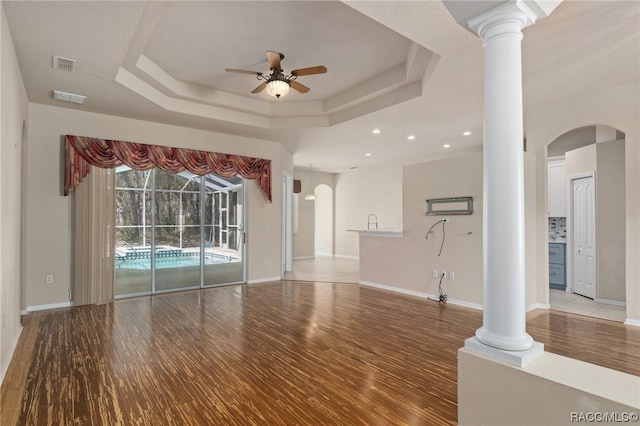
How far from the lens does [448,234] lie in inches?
208

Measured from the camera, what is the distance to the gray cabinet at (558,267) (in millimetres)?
6195

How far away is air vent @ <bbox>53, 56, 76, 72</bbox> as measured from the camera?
3418 millimetres

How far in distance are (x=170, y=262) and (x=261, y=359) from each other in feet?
12.0

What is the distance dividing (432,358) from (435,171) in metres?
3.23

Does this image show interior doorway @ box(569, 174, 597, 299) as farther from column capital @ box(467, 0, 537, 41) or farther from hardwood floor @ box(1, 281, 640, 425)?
column capital @ box(467, 0, 537, 41)

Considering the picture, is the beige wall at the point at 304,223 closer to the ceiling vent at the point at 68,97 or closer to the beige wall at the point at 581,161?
the ceiling vent at the point at 68,97

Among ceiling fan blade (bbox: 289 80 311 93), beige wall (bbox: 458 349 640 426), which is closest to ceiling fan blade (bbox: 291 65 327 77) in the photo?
ceiling fan blade (bbox: 289 80 311 93)

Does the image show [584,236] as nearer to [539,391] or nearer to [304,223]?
[539,391]

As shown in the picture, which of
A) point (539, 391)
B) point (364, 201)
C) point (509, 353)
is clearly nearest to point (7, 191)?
point (509, 353)

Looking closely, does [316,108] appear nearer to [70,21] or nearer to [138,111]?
[138,111]

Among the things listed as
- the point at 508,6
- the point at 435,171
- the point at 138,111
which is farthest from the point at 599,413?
the point at 138,111

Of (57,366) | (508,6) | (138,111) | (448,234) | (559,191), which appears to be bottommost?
(57,366)

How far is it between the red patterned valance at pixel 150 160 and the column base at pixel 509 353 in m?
5.35

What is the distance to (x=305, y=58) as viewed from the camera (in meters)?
4.21
